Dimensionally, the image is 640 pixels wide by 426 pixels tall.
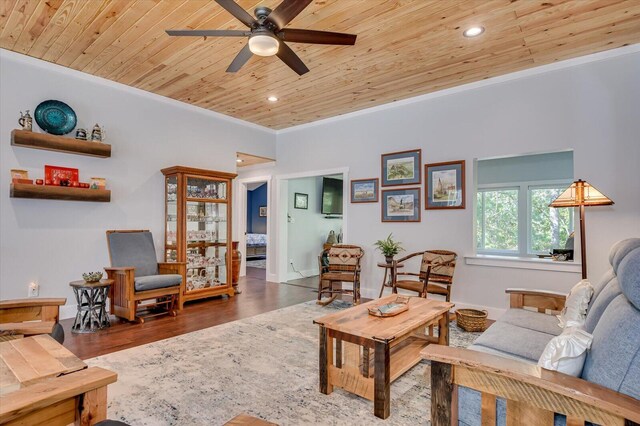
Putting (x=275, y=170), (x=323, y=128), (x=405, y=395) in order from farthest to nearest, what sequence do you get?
(x=275, y=170) → (x=323, y=128) → (x=405, y=395)

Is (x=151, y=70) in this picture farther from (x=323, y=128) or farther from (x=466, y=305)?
(x=466, y=305)

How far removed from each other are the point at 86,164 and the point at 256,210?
22.6 feet

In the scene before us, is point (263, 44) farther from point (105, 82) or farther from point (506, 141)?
point (506, 141)

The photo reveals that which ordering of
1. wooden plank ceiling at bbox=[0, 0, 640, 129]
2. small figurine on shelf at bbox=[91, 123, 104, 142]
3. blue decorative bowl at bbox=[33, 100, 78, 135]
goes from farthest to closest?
small figurine on shelf at bbox=[91, 123, 104, 142] → blue decorative bowl at bbox=[33, 100, 78, 135] → wooden plank ceiling at bbox=[0, 0, 640, 129]

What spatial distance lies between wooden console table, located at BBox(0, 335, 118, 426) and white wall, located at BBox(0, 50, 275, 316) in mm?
3043

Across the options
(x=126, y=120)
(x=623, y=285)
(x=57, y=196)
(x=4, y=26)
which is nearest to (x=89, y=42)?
(x=4, y=26)

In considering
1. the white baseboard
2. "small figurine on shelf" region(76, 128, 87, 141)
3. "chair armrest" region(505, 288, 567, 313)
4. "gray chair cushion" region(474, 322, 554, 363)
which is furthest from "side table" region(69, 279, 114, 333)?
"chair armrest" region(505, 288, 567, 313)

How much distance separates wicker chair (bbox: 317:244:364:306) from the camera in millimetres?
4688

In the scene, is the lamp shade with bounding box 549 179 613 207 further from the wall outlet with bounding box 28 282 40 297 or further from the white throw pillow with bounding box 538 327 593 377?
the wall outlet with bounding box 28 282 40 297

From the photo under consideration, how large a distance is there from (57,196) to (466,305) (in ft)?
16.6

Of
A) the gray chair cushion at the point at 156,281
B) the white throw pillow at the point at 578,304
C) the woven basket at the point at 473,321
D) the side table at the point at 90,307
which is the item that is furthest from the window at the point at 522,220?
the side table at the point at 90,307

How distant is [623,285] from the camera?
1.34 metres

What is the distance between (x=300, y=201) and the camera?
23.1 feet

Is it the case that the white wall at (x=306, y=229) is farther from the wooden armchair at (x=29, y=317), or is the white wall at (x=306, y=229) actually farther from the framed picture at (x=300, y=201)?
the wooden armchair at (x=29, y=317)
